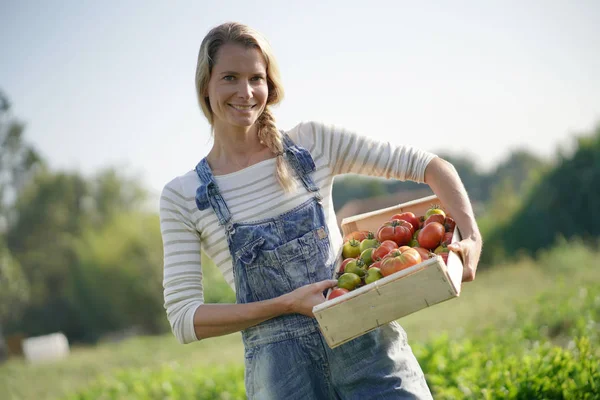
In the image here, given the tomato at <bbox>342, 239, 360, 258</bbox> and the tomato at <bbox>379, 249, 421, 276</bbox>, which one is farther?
the tomato at <bbox>342, 239, 360, 258</bbox>

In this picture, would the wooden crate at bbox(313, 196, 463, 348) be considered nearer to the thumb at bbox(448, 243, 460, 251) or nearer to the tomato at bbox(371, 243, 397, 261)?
the thumb at bbox(448, 243, 460, 251)

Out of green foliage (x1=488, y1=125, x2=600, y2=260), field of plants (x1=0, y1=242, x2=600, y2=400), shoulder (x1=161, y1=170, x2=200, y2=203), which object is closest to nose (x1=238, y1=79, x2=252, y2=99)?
shoulder (x1=161, y1=170, x2=200, y2=203)

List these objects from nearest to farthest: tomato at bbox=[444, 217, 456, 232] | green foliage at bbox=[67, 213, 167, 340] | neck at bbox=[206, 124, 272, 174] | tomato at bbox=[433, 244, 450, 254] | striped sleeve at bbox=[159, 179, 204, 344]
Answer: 1. tomato at bbox=[433, 244, 450, 254]
2. striped sleeve at bbox=[159, 179, 204, 344]
3. tomato at bbox=[444, 217, 456, 232]
4. neck at bbox=[206, 124, 272, 174]
5. green foliage at bbox=[67, 213, 167, 340]

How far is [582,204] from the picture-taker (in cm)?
1571

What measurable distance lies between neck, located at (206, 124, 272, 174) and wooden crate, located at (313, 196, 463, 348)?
78cm

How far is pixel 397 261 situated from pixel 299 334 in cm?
47

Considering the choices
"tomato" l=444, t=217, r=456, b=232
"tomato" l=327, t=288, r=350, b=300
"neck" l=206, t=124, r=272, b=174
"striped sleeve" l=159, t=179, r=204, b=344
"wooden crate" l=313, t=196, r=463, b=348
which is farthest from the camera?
"neck" l=206, t=124, r=272, b=174

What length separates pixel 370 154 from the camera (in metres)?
2.38

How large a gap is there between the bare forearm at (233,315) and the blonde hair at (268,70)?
456mm

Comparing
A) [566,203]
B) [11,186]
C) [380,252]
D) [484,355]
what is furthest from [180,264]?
[11,186]

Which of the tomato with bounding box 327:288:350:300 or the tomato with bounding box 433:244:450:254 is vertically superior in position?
the tomato with bounding box 433:244:450:254

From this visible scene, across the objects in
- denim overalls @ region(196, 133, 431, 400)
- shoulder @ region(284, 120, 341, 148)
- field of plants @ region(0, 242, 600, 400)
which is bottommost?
field of plants @ region(0, 242, 600, 400)

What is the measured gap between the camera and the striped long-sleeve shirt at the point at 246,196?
2.29 meters

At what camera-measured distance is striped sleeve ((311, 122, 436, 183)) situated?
2363 mm
